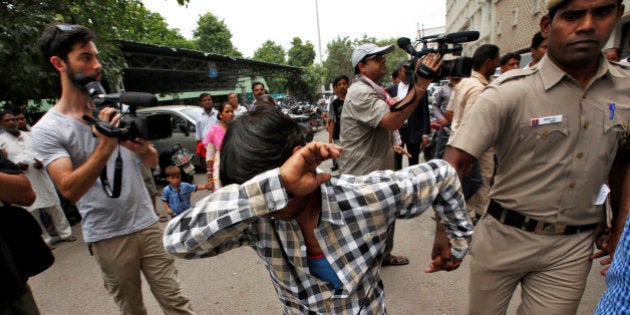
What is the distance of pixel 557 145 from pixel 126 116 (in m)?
1.86

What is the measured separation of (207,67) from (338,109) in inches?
566

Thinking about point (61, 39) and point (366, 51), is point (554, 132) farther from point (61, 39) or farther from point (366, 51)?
point (61, 39)

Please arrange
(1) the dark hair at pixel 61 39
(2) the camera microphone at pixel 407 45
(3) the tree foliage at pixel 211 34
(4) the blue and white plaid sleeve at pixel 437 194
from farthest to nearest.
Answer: (3) the tree foliage at pixel 211 34
(2) the camera microphone at pixel 407 45
(1) the dark hair at pixel 61 39
(4) the blue and white plaid sleeve at pixel 437 194

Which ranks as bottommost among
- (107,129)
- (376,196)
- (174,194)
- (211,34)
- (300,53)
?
(174,194)

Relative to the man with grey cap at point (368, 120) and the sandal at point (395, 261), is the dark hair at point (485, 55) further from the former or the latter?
the sandal at point (395, 261)

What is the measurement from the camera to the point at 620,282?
75cm

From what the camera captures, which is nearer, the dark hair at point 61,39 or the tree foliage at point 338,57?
the dark hair at point 61,39

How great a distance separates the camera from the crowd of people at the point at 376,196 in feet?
2.94

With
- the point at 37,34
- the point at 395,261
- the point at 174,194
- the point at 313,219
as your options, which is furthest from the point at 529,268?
the point at 37,34

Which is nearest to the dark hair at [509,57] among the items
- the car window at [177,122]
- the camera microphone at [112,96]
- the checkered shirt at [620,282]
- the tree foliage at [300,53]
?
the checkered shirt at [620,282]

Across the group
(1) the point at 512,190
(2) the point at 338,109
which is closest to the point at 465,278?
(1) the point at 512,190

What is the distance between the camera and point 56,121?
160 centimetres

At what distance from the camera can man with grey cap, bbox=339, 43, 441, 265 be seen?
7.52ft

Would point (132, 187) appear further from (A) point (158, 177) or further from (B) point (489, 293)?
(A) point (158, 177)
